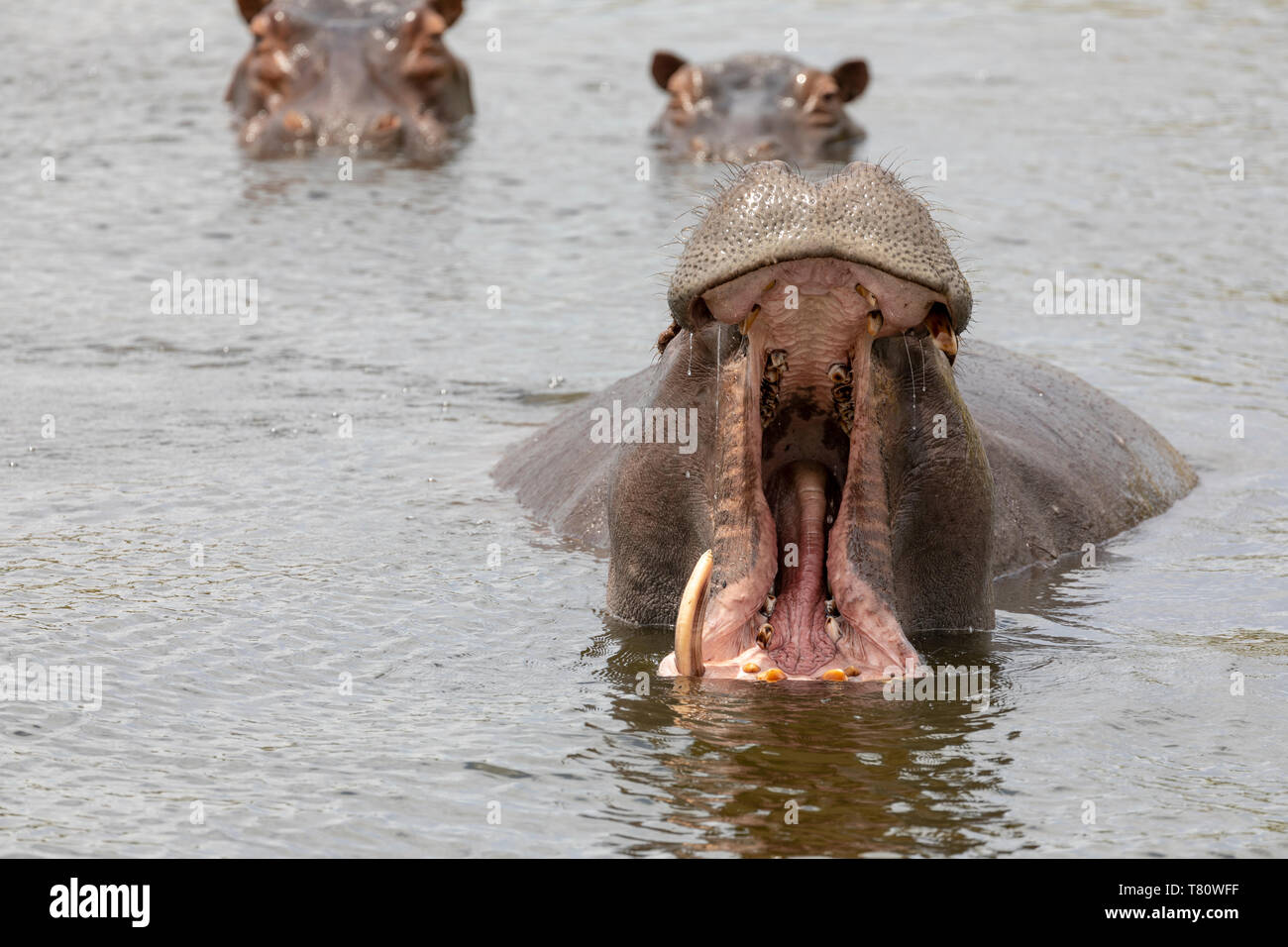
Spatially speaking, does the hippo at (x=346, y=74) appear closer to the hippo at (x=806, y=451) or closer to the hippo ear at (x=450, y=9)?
the hippo ear at (x=450, y=9)

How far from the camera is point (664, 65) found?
15953 millimetres

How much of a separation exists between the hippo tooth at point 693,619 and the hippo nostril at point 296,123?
10115 millimetres

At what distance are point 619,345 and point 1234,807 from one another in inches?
234

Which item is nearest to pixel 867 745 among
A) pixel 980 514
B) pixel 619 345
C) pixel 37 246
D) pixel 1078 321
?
pixel 980 514

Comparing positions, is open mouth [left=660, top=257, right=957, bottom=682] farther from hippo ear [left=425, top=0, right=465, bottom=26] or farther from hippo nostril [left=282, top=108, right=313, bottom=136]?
hippo ear [left=425, top=0, right=465, bottom=26]

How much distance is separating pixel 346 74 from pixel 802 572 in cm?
1034

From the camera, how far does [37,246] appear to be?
1256 cm

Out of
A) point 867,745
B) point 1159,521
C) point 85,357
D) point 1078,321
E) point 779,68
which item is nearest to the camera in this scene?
point 867,745

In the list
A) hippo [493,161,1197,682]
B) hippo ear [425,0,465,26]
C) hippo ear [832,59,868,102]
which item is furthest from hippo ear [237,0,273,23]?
hippo [493,161,1197,682]

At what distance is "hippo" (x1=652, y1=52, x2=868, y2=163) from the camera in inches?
595

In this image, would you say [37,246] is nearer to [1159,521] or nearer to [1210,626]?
[1159,521]

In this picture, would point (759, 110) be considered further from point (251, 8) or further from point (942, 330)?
point (942, 330)

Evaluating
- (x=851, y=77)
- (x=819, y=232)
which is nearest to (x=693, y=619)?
(x=819, y=232)
